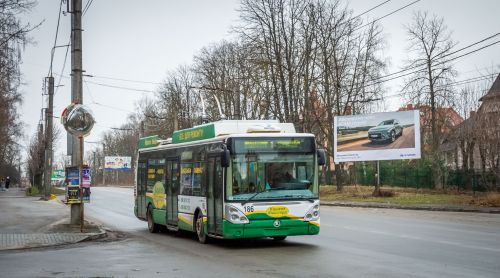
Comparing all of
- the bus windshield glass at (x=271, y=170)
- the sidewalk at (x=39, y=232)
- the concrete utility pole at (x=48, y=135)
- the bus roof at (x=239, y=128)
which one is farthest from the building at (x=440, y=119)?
the bus windshield glass at (x=271, y=170)

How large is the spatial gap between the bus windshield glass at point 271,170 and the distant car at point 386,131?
27.3 metres

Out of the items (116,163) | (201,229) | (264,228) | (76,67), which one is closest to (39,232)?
(76,67)

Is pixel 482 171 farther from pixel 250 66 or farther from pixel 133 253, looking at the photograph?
pixel 133 253

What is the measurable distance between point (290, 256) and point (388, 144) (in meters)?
30.1

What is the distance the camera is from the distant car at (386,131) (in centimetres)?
4178

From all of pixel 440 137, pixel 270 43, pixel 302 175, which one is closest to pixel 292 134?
pixel 302 175

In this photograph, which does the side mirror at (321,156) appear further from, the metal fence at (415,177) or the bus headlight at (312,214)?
the metal fence at (415,177)

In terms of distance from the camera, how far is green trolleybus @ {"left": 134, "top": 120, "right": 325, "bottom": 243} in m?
14.8

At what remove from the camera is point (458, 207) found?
30.8 meters

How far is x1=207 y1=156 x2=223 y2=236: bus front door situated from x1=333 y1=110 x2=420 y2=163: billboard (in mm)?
27063

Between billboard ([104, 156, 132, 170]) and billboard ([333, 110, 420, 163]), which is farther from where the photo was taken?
billboard ([104, 156, 132, 170])

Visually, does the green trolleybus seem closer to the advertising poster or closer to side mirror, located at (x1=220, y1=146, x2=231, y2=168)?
side mirror, located at (x1=220, y1=146, x2=231, y2=168)

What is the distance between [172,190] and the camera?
61.7 ft

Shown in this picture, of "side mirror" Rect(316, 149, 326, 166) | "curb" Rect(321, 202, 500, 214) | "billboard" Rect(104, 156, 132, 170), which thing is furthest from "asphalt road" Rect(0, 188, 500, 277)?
"billboard" Rect(104, 156, 132, 170)
